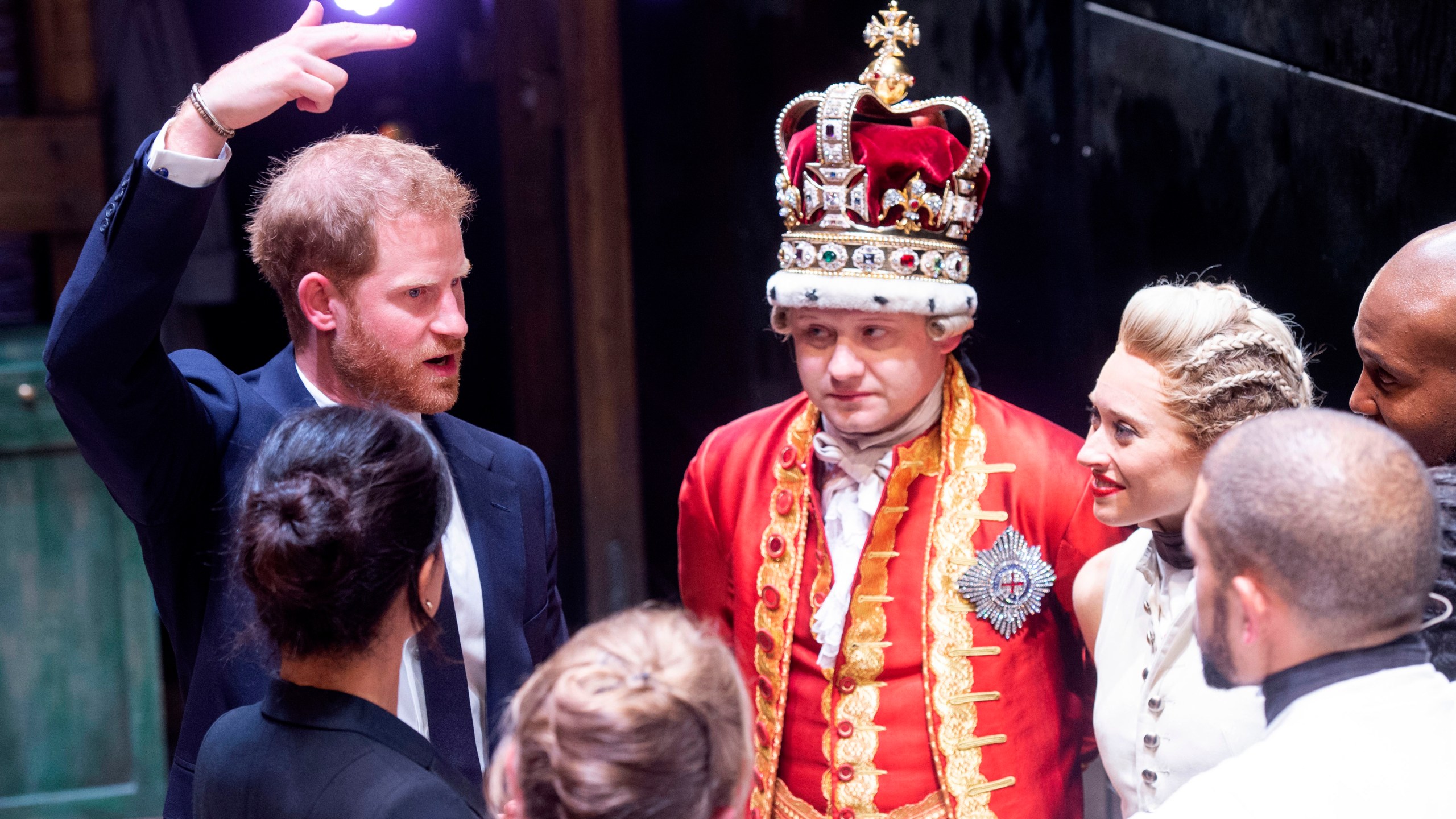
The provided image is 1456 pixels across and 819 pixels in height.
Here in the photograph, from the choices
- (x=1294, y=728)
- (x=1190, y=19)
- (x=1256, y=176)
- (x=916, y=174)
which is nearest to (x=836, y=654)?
(x=916, y=174)

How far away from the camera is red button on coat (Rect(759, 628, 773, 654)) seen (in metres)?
2.14

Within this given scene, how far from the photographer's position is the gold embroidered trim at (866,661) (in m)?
2.05

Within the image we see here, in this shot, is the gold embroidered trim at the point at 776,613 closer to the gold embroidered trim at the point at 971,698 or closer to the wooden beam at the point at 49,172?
the gold embroidered trim at the point at 971,698

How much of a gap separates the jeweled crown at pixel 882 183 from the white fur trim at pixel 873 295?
2 cm

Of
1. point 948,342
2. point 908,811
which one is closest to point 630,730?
point 908,811

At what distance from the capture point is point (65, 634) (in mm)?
3234

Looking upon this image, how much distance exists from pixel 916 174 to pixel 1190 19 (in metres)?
1.18

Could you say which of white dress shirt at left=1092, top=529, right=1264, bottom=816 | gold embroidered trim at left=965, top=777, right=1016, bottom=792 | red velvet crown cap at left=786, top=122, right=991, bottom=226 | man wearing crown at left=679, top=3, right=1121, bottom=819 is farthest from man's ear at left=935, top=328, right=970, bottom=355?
gold embroidered trim at left=965, top=777, right=1016, bottom=792

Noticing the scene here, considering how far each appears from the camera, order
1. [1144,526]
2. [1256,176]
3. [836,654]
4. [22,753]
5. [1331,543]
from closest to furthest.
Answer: [1331,543]
[1144,526]
[836,654]
[1256,176]
[22,753]

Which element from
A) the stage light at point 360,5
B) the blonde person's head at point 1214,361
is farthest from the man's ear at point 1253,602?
the stage light at point 360,5

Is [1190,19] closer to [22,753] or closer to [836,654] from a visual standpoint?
[836,654]

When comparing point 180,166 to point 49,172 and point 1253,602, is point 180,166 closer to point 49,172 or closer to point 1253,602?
point 1253,602

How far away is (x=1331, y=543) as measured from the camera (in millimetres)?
1162

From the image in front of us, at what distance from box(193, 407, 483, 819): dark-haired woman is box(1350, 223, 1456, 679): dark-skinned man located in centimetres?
138
